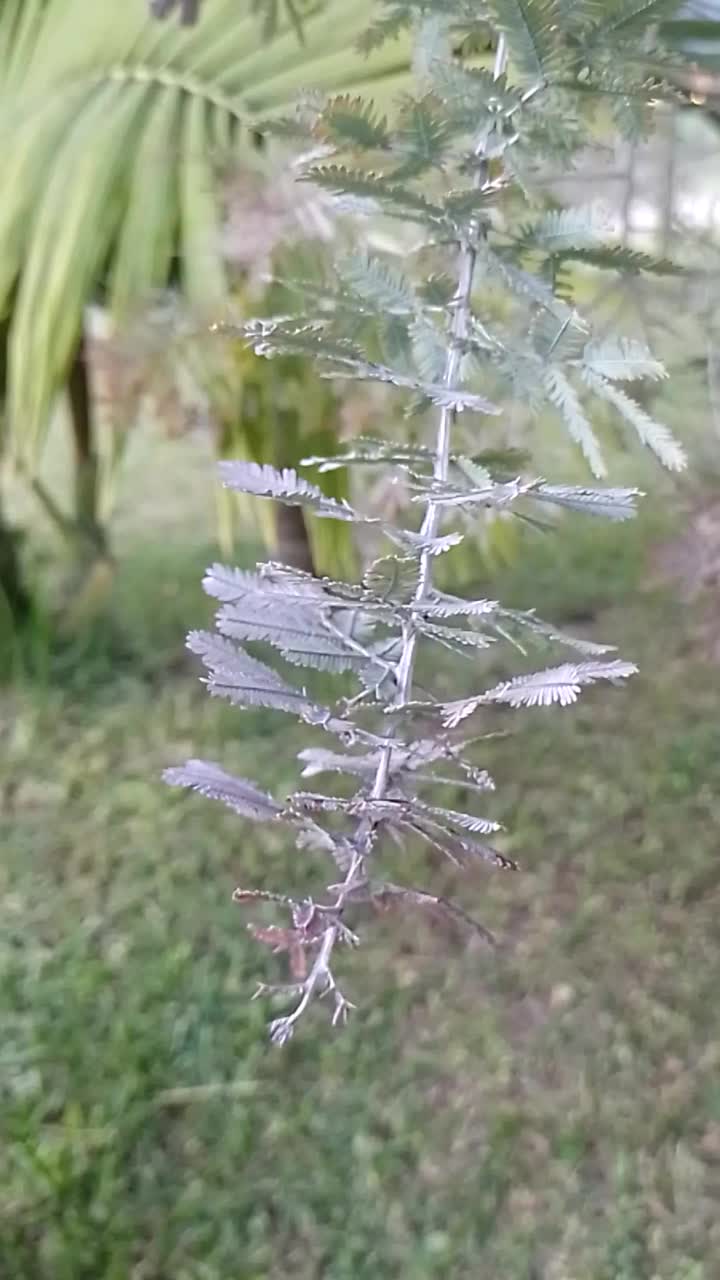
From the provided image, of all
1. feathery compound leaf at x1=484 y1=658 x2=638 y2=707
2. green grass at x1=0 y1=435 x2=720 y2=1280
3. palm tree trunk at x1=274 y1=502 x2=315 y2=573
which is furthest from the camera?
palm tree trunk at x1=274 y1=502 x2=315 y2=573

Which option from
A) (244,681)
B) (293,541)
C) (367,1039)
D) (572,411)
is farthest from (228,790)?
(293,541)

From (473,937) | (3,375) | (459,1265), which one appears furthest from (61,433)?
(459,1265)

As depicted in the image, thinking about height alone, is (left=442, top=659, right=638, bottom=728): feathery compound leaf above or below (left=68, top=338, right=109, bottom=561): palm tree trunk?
above

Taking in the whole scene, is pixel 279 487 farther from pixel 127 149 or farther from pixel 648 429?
pixel 127 149

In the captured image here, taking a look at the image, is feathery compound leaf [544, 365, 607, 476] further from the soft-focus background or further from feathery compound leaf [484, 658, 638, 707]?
the soft-focus background

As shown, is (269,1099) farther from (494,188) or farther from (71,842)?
(494,188)

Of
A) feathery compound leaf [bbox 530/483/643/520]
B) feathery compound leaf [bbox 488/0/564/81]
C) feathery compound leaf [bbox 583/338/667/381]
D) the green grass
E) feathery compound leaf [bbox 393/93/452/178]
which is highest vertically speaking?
feathery compound leaf [bbox 488/0/564/81]

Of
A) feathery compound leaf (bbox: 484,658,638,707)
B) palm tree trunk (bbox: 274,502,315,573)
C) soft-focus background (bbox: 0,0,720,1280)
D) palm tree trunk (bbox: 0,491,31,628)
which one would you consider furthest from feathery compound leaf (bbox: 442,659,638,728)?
palm tree trunk (bbox: 0,491,31,628)
